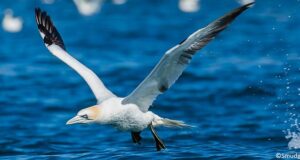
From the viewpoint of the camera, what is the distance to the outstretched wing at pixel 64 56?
527 inches

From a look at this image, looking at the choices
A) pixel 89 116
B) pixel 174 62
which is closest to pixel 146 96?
pixel 89 116

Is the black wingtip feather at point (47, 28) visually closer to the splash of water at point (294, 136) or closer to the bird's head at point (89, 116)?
the bird's head at point (89, 116)

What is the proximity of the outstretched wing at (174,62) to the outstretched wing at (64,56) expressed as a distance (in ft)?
2.22

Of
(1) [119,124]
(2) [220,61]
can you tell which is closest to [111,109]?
(1) [119,124]

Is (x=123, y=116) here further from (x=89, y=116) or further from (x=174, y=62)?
(x=174, y=62)

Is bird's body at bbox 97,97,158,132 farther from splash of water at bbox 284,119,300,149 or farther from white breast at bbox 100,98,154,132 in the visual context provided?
splash of water at bbox 284,119,300,149

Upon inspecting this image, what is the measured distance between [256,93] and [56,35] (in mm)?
7256

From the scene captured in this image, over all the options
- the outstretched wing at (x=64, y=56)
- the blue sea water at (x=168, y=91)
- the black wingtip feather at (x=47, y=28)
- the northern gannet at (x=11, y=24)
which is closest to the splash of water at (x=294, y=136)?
the blue sea water at (x=168, y=91)

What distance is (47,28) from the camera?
597 inches

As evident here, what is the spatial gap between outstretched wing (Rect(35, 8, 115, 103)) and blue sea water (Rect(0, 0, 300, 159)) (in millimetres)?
1201

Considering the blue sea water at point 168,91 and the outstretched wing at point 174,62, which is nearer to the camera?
the outstretched wing at point 174,62

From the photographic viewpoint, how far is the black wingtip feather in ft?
48.8

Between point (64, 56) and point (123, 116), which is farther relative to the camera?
point (64, 56)

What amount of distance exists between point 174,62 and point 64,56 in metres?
2.72
